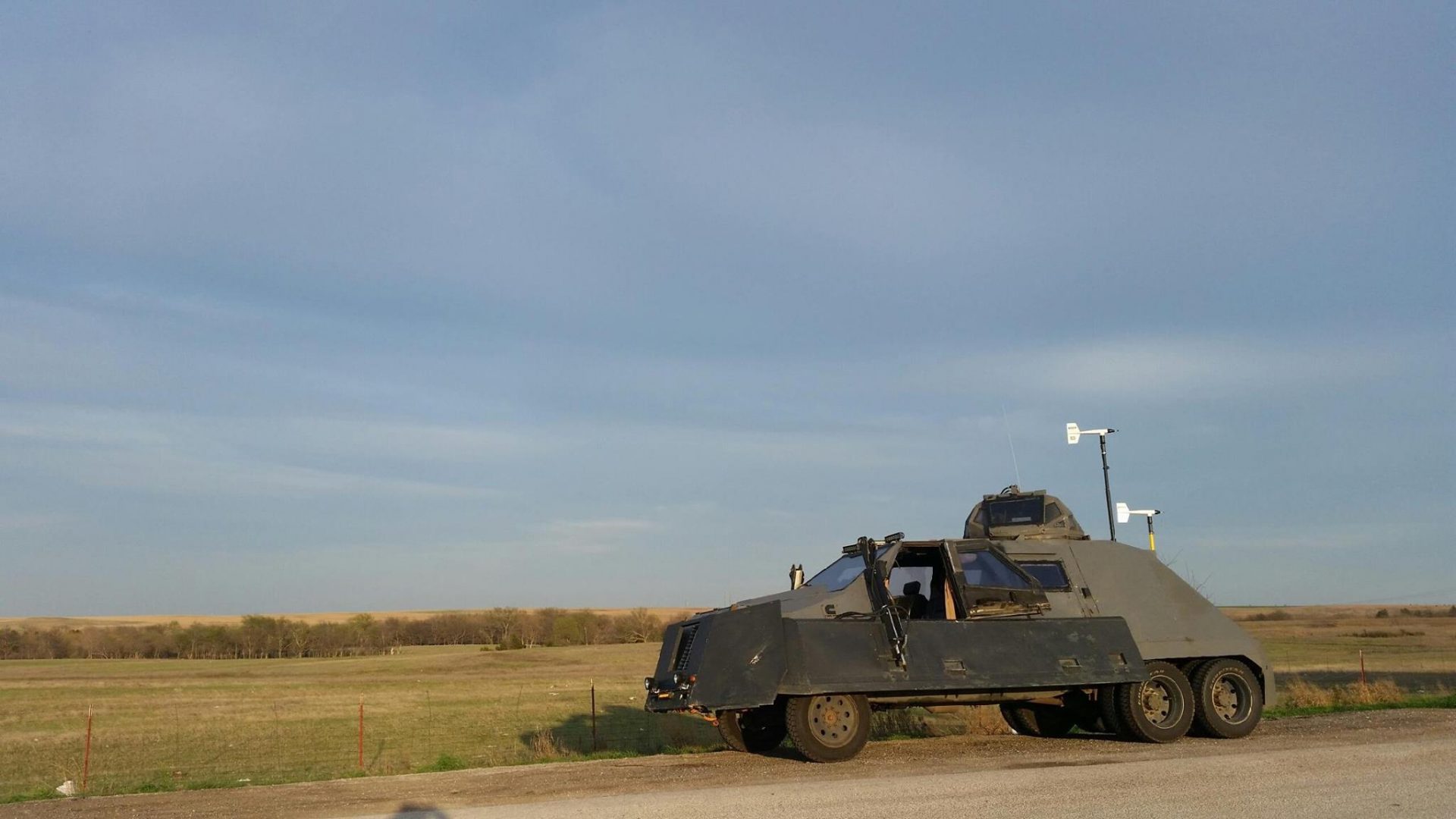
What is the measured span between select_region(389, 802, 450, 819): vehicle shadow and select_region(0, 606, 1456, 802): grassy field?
509 cm

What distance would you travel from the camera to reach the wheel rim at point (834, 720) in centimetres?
1235

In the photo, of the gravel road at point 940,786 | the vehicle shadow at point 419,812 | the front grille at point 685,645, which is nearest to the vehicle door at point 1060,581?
the gravel road at point 940,786

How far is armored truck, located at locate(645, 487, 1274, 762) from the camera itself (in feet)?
40.4

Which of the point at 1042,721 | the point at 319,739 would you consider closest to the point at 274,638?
the point at 319,739

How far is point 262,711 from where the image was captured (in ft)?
124

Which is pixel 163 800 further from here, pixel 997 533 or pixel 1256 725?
pixel 1256 725

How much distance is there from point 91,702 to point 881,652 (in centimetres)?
3898

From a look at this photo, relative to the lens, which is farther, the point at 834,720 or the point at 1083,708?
the point at 1083,708

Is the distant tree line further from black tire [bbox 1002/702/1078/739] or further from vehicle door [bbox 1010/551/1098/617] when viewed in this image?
vehicle door [bbox 1010/551/1098/617]

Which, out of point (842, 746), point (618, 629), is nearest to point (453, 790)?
point (842, 746)

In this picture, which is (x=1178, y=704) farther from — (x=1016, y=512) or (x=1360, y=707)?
(x=1360, y=707)

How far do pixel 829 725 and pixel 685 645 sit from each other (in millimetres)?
2085

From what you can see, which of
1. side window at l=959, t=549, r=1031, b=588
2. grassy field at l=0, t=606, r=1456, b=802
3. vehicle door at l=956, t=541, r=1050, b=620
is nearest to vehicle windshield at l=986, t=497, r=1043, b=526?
vehicle door at l=956, t=541, r=1050, b=620

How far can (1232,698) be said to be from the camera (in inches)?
573
